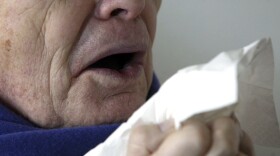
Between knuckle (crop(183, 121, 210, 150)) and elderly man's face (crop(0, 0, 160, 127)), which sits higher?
knuckle (crop(183, 121, 210, 150))

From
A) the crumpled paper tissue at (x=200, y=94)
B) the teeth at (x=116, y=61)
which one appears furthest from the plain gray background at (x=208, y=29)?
the crumpled paper tissue at (x=200, y=94)

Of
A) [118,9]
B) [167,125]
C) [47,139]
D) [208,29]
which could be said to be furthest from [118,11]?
[208,29]

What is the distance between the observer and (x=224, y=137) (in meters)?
0.32

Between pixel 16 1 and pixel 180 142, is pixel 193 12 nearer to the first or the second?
pixel 16 1

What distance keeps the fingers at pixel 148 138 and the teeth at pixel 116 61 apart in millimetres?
287

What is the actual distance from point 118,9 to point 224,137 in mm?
323

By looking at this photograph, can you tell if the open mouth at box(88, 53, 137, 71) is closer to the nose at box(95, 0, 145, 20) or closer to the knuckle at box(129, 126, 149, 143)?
the nose at box(95, 0, 145, 20)

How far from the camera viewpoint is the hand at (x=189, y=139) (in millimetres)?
316

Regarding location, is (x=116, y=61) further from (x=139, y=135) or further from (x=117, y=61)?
(x=139, y=135)

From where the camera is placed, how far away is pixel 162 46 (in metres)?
1.10

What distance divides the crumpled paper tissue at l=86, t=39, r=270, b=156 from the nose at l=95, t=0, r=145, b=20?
0.24 metres

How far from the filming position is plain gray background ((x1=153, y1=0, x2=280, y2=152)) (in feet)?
3.41

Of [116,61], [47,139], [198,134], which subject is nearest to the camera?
[198,134]

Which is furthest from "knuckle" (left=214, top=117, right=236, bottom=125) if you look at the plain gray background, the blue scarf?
the plain gray background
